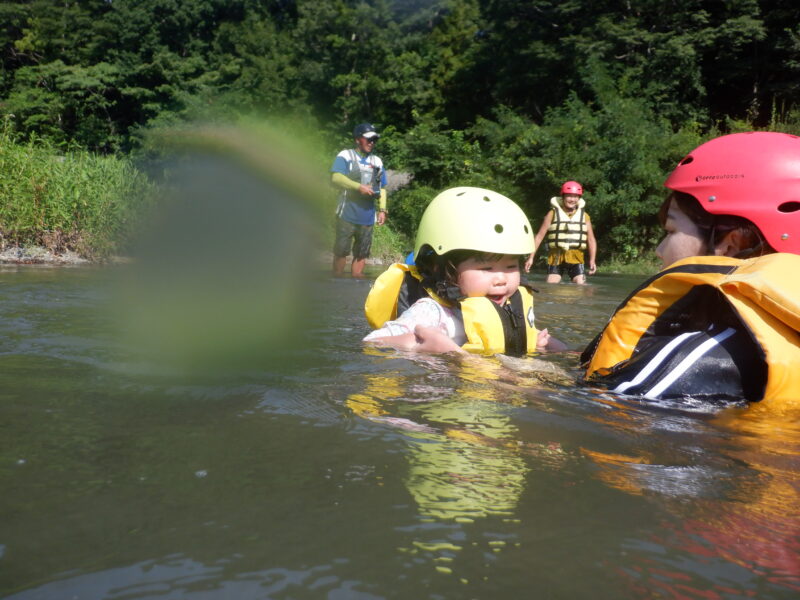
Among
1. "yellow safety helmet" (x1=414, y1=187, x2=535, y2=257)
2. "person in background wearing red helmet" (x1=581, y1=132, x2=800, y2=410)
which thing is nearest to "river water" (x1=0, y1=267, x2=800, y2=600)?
"person in background wearing red helmet" (x1=581, y1=132, x2=800, y2=410)

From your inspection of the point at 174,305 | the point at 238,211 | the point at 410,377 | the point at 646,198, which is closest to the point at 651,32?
the point at 646,198

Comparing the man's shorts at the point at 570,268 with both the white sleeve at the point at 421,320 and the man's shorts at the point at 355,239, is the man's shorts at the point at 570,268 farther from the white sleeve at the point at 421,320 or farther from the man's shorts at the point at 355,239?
the white sleeve at the point at 421,320

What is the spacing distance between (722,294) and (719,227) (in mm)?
598

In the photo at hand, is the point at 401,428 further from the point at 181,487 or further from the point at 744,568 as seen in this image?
the point at 744,568

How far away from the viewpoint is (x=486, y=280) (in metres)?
4.38

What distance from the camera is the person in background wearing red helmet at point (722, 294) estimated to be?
268 cm

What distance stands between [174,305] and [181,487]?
17.5 ft

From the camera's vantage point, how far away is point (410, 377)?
3.37 meters

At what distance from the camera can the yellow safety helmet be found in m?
4.30

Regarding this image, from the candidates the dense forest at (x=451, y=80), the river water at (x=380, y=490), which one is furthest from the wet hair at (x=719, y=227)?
the dense forest at (x=451, y=80)

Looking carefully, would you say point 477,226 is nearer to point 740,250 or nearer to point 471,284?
point 471,284

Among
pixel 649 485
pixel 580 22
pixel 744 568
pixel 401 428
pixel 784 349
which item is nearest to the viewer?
pixel 744 568

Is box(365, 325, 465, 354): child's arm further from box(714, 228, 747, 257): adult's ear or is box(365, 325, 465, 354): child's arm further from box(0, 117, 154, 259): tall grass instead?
box(0, 117, 154, 259): tall grass

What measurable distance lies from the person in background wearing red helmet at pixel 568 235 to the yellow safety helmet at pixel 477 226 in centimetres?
→ 809
